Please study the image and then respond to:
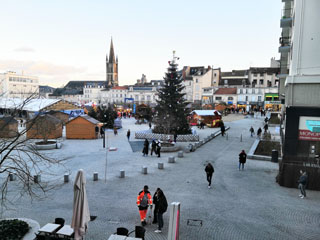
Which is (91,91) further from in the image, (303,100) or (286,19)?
(303,100)

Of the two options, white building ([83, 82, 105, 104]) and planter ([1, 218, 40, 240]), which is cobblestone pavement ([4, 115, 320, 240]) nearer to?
planter ([1, 218, 40, 240])

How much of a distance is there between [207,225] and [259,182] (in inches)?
223

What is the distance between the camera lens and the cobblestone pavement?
7.83m

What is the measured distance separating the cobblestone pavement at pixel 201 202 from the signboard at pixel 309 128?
2711 mm

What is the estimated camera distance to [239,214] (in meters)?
8.91

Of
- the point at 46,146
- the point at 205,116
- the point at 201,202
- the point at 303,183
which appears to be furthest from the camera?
the point at 205,116

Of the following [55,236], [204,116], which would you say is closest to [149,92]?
[204,116]

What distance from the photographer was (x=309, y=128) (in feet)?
39.4

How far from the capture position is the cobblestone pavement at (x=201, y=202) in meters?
7.83

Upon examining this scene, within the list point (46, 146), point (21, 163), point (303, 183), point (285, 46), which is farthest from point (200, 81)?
point (21, 163)

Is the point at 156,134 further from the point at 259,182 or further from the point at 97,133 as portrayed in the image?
the point at 259,182

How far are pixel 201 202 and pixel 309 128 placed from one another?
6.76 meters

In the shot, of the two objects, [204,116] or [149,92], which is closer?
[204,116]

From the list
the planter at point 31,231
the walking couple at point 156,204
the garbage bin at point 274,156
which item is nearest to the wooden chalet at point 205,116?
the garbage bin at point 274,156
